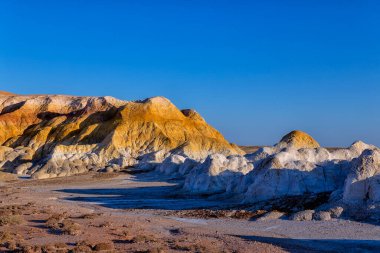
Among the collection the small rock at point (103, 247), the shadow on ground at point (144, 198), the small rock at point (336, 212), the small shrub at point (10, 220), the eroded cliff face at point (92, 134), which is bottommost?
the small rock at point (103, 247)

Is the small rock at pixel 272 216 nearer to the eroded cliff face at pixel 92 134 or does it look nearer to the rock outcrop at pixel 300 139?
the eroded cliff face at pixel 92 134

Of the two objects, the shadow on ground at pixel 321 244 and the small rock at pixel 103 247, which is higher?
the shadow on ground at pixel 321 244

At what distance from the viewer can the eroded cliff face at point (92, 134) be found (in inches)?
2685

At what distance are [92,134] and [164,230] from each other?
6681 centimetres

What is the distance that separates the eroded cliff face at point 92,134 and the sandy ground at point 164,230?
1244 inches

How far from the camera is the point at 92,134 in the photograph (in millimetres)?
85062

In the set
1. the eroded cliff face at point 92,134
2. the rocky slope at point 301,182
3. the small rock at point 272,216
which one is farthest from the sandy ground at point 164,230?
the eroded cliff face at point 92,134

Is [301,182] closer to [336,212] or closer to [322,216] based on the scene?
[336,212]

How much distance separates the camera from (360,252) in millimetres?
16109

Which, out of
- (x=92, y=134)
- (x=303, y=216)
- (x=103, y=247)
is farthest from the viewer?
(x=92, y=134)

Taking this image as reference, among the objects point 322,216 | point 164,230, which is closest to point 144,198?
point 164,230

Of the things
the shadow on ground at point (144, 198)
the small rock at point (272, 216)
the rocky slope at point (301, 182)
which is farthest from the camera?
the shadow on ground at point (144, 198)

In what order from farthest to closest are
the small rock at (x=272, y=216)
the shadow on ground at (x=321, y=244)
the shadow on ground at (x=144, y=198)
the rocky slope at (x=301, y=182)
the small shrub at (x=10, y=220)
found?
1. the shadow on ground at (x=144, y=198)
2. the small rock at (x=272, y=216)
3. the rocky slope at (x=301, y=182)
4. the small shrub at (x=10, y=220)
5. the shadow on ground at (x=321, y=244)

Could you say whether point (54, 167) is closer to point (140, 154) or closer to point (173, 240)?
point (140, 154)
